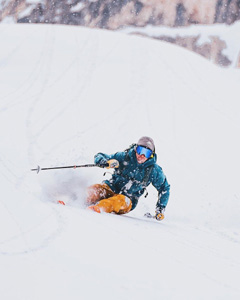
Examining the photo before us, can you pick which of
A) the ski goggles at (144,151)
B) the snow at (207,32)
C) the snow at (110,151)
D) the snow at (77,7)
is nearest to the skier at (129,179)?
the ski goggles at (144,151)

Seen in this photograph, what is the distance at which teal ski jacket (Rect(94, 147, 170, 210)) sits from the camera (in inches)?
158

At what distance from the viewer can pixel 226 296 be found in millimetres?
1827

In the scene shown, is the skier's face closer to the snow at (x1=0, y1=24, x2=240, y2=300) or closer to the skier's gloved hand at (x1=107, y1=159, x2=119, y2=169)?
the skier's gloved hand at (x1=107, y1=159, x2=119, y2=169)

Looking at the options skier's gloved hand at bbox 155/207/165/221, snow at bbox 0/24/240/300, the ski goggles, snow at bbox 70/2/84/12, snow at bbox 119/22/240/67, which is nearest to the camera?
snow at bbox 0/24/240/300

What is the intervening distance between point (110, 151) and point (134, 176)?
2797mm

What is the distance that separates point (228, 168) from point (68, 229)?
5389mm

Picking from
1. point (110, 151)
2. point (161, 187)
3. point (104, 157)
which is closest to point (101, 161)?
point (104, 157)

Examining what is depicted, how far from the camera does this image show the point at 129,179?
412cm

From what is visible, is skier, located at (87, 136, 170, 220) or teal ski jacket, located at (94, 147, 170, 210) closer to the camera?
skier, located at (87, 136, 170, 220)

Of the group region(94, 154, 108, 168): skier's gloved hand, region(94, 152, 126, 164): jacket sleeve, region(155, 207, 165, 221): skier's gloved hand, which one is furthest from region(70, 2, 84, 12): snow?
region(155, 207, 165, 221): skier's gloved hand

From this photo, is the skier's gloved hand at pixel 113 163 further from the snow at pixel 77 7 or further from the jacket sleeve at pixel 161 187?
the snow at pixel 77 7

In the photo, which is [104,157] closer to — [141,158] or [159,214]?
[141,158]

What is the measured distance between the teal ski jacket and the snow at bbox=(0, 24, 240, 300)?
1.22 ft

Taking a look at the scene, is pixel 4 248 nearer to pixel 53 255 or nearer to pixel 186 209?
pixel 53 255
